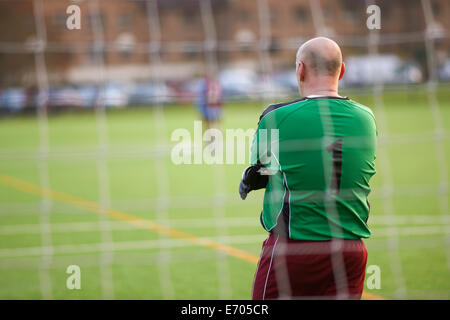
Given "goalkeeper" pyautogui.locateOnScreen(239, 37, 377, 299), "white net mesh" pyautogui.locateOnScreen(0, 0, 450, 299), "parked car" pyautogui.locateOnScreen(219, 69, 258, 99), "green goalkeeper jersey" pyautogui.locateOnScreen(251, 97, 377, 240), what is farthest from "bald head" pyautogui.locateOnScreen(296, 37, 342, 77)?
"parked car" pyautogui.locateOnScreen(219, 69, 258, 99)

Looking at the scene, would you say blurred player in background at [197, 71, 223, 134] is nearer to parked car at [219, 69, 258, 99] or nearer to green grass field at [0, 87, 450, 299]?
green grass field at [0, 87, 450, 299]

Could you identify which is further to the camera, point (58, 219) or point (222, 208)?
point (222, 208)

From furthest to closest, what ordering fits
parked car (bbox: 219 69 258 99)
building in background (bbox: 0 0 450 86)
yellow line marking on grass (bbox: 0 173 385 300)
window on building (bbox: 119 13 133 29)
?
parked car (bbox: 219 69 258 99) → building in background (bbox: 0 0 450 86) → window on building (bbox: 119 13 133 29) → yellow line marking on grass (bbox: 0 173 385 300)

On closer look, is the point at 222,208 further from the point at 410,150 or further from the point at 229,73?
the point at 229,73

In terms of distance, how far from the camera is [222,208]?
7.94 m

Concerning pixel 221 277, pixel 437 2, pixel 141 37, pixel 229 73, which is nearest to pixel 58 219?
pixel 221 277

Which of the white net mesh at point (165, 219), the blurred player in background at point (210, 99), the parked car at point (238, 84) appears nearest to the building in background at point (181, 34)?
the parked car at point (238, 84)

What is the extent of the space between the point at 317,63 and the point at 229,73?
26368 mm

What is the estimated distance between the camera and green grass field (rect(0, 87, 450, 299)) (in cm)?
469

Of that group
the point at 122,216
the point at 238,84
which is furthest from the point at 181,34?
the point at 122,216

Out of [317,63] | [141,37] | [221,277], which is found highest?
[141,37]

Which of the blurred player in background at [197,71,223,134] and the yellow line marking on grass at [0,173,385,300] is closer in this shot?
the yellow line marking on grass at [0,173,385,300]

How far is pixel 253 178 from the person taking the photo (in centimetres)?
254

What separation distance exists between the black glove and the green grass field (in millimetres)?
2048
